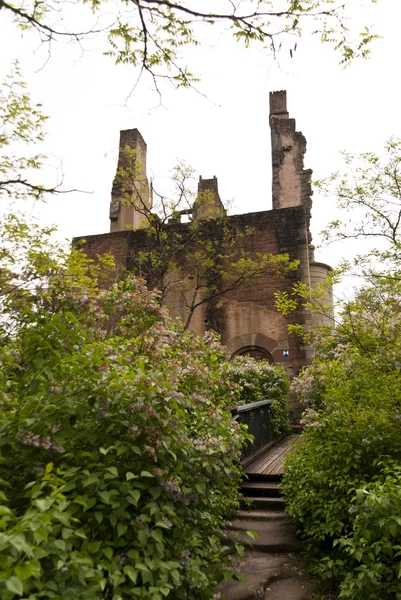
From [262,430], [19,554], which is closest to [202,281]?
[262,430]

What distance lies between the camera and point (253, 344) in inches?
516

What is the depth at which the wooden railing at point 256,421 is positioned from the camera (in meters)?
7.00

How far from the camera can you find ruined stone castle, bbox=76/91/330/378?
12945 mm

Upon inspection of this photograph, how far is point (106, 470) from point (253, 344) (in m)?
10.9

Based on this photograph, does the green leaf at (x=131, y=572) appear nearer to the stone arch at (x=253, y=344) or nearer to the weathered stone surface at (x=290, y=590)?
the weathered stone surface at (x=290, y=590)

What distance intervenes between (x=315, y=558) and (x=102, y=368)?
2.95 m

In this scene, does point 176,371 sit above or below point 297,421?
above

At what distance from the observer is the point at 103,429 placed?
2.60 m

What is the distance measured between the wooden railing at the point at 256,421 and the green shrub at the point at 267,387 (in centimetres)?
37

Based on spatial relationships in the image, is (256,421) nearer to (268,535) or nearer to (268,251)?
(268,535)

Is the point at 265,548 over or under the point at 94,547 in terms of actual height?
under

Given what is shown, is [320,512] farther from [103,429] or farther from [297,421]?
[297,421]

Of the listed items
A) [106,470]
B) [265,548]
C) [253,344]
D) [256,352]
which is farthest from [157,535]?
[256,352]

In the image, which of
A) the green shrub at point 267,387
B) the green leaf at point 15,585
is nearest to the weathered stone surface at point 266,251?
the green shrub at point 267,387
